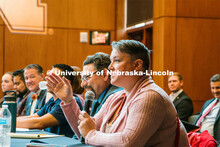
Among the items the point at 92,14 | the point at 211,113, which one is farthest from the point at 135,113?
the point at 92,14

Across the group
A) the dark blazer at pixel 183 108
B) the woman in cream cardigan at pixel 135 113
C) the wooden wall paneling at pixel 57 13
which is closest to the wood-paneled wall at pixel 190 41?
the dark blazer at pixel 183 108

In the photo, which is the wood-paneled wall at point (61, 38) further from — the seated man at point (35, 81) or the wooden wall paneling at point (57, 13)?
the seated man at point (35, 81)

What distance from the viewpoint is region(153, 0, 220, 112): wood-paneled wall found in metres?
6.28

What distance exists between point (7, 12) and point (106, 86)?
4794 millimetres

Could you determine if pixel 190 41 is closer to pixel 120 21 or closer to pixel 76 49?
pixel 120 21

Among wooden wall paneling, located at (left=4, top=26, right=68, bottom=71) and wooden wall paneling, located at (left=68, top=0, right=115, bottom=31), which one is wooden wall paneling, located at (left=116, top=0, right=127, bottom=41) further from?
wooden wall paneling, located at (left=4, top=26, right=68, bottom=71)

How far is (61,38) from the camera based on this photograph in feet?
24.8

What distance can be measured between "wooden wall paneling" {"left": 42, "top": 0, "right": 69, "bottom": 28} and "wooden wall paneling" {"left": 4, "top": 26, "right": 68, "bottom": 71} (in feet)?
0.47

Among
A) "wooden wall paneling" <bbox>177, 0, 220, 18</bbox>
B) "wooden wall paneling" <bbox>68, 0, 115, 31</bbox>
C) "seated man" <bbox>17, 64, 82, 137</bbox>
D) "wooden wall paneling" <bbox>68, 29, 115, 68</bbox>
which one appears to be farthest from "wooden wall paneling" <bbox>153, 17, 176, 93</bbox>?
"seated man" <bbox>17, 64, 82, 137</bbox>

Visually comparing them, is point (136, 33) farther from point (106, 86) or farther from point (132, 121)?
point (132, 121)

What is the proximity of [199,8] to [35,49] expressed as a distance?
10.8 feet

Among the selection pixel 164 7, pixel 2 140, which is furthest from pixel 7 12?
pixel 2 140

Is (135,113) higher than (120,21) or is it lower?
lower

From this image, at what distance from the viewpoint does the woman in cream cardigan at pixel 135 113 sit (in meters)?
1.83
